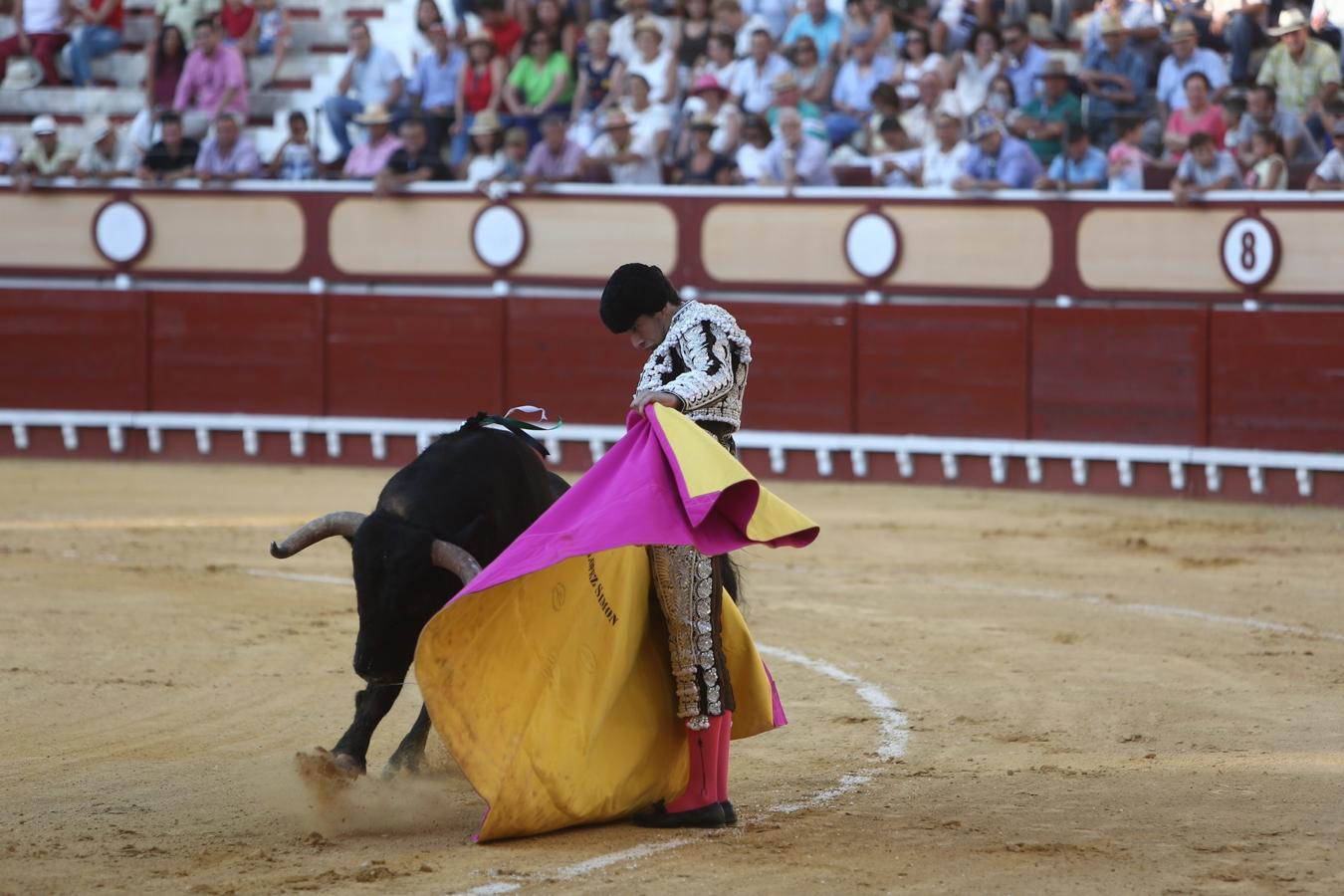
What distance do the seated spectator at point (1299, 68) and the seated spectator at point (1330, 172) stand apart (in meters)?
0.21

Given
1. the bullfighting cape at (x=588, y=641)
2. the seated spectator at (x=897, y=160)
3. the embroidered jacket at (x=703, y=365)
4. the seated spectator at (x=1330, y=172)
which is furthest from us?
the seated spectator at (x=897, y=160)

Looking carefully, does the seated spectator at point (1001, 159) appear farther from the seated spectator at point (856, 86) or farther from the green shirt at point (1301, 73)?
the green shirt at point (1301, 73)

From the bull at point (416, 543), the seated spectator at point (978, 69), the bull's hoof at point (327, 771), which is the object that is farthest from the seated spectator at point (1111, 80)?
the bull's hoof at point (327, 771)

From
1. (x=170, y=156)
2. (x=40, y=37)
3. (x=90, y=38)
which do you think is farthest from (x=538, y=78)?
(x=40, y=37)

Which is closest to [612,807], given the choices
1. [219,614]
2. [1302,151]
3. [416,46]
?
[219,614]

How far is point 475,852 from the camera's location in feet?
11.5

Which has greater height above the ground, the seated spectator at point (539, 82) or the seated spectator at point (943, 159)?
the seated spectator at point (539, 82)

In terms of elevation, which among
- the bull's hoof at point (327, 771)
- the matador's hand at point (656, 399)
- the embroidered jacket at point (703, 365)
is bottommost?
the bull's hoof at point (327, 771)

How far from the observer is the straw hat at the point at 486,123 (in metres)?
10.8

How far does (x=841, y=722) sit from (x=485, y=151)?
6.77 meters

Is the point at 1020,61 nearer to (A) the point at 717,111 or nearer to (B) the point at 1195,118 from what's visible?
(B) the point at 1195,118

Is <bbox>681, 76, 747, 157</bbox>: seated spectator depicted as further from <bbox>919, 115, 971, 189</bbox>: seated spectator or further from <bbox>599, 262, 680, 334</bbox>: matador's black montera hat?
<bbox>599, 262, 680, 334</bbox>: matador's black montera hat

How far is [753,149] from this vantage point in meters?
10.6

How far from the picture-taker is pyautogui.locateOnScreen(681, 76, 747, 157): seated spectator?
416 inches
